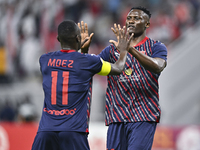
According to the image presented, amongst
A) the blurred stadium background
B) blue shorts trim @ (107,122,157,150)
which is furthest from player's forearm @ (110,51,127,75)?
the blurred stadium background

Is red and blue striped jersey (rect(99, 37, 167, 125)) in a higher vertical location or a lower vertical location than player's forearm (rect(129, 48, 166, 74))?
lower

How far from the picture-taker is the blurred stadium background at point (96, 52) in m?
10.1

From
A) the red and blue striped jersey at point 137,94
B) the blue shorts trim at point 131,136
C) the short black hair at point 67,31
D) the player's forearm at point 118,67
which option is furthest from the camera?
the red and blue striped jersey at point 137,94

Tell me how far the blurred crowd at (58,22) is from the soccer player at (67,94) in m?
8.66

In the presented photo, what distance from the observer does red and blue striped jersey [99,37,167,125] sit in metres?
4.93

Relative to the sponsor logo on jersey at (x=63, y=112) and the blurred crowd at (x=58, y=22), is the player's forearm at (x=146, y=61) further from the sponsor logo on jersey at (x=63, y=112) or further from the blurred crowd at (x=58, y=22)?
the blurred crowd at (x=58, y=22)

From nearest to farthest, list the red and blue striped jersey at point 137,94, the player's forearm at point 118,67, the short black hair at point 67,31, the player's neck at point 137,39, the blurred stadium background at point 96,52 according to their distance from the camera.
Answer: the short black hair at point 67,31 → the player's forearm at point 118,67 → the red and blue striped jersey at point 137,94 → the player's neck at point 137,39 → the blurred stadium background at point 96,52

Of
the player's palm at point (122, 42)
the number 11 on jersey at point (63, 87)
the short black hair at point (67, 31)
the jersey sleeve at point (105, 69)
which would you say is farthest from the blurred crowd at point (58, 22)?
the number 11 on jersey at point (63, 87)

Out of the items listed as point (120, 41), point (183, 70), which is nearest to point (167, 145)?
point (183, 70)

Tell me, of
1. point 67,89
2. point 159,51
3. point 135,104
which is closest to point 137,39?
point 159,51

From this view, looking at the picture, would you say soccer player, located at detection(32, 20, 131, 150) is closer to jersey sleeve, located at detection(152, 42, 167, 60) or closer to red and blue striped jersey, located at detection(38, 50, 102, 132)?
red and blue striped jersey, located at detection(38, 50, 102, 132)

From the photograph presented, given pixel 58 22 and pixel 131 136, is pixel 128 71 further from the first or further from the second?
pixel 58 22

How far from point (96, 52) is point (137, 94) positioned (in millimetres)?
8583

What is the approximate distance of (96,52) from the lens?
1345 cm
